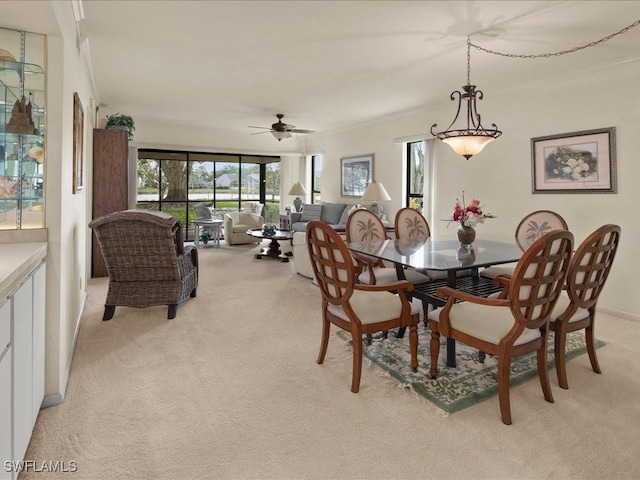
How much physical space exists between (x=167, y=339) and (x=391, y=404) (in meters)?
1.83

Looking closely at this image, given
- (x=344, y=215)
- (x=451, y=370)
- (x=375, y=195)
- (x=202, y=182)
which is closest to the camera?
(x=451, y=370)

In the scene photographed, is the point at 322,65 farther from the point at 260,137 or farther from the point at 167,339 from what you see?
the point at 260,137

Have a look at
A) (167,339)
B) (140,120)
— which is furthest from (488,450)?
(140,120)

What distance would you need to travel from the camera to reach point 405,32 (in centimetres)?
307

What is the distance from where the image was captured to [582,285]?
7.41ft

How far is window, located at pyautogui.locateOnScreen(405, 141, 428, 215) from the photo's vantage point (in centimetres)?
638

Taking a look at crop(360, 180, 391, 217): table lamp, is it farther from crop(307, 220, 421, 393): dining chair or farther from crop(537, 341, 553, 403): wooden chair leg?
crop(537, 341, 553, 403): wooden chair leg

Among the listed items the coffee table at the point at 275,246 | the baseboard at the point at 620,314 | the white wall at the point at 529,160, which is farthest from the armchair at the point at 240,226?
the baseboard at the point at 620,314

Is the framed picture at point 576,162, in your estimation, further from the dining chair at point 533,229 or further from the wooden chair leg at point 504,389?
the wooden chair leg at point 504,389

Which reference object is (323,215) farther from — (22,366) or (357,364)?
(22,366)

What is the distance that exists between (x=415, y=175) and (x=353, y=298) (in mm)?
4583

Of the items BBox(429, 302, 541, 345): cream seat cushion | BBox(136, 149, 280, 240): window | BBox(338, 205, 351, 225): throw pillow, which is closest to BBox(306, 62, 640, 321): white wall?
BBox(338, 205, 351, 225): throw pillow

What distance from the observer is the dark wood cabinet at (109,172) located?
15.8ft

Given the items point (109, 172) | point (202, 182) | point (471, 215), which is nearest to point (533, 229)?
point (471, 215)
